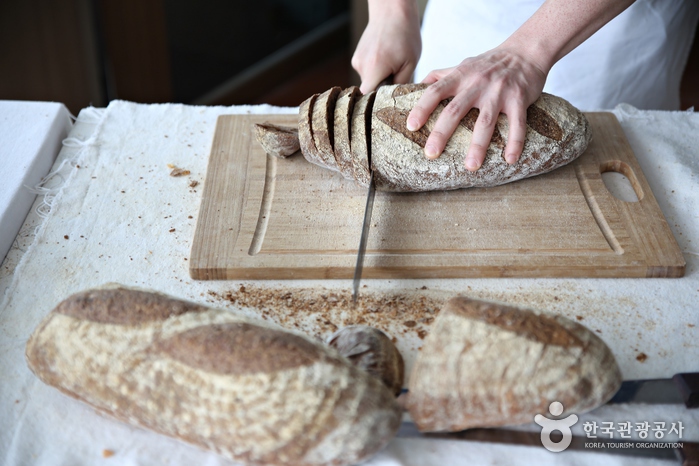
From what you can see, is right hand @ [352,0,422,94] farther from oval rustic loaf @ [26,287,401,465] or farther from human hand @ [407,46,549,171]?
oval rustic loaf @ [26,287,401,465]

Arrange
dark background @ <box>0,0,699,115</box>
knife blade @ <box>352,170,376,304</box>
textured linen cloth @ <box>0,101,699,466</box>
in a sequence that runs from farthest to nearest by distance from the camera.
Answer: dark background @ <box>0,0,699,115</box> → knife blade @ <box>352,170,376,304</box> → textured linen cloth @ <box>0,101,699,466</box>

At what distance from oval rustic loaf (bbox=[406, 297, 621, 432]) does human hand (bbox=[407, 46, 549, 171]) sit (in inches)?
24.3

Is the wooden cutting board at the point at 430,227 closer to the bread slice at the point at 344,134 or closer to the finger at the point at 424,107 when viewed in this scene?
the bread slice at the point at 344,134

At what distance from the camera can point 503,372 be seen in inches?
42.8

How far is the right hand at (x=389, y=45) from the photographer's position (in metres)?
2.01

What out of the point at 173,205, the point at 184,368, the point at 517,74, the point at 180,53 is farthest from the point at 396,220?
the point at 180,53

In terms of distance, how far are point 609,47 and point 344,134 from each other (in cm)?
109

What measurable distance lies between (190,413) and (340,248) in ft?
2.05

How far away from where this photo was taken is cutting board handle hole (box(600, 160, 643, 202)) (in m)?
1.77

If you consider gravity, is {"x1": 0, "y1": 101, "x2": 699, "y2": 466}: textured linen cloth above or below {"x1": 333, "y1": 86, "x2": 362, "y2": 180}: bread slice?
below

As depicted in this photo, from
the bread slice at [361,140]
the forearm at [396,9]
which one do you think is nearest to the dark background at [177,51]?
the forearm at [396,9]

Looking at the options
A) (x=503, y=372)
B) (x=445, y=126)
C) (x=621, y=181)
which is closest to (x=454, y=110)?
(x=445, y=126)

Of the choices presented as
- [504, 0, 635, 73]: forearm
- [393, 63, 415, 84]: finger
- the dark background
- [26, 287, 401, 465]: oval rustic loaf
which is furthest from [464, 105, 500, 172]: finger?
the dark background

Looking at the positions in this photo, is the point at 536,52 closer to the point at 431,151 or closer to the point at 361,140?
the point at 431,151
